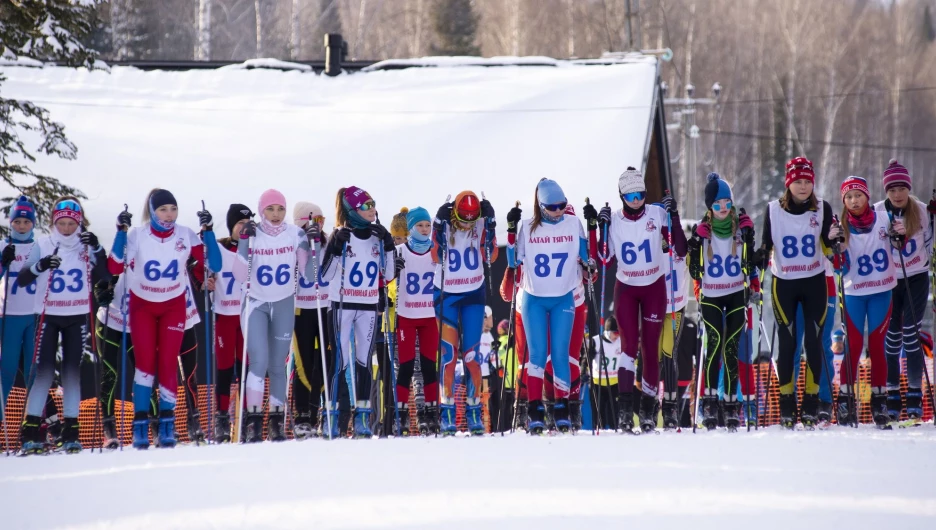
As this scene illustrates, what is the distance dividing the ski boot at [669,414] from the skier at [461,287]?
4.84 feet

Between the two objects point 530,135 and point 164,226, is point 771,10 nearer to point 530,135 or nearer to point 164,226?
point 530,135

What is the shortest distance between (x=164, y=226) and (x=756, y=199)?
40477 mm

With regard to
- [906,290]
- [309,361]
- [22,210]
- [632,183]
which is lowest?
[309,361]

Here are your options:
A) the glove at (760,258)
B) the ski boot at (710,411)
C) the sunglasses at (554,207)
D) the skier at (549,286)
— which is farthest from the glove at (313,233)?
the glove at (760,258)

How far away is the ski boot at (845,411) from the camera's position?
7.95 metres

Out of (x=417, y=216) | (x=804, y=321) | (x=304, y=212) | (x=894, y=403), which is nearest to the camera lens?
(x=804, y=321)

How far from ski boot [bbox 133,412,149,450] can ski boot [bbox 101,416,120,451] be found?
0.97 feet

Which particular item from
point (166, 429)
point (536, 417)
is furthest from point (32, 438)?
point (536, 417)

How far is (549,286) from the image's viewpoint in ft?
25.6

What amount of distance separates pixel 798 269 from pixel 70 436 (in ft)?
18.4

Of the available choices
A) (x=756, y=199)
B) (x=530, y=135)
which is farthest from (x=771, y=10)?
(x=530, y=135)

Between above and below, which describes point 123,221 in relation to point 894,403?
above

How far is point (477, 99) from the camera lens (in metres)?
18.3

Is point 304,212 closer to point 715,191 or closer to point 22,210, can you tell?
point 22,210
